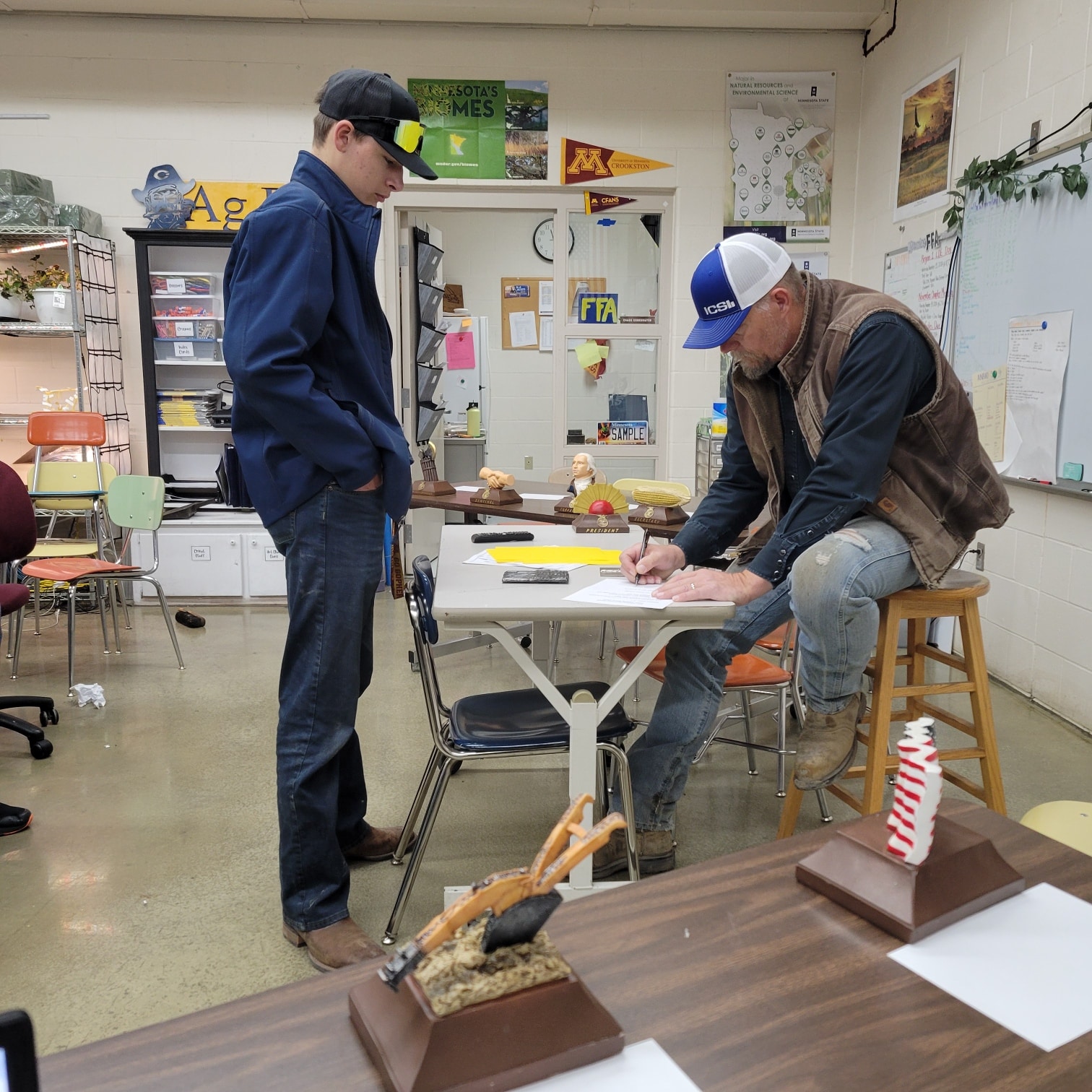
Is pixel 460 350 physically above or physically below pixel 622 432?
above

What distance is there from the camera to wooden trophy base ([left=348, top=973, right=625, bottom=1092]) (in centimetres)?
67

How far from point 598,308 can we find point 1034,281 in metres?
2.80

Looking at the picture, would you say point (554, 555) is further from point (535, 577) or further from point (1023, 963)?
point (1023, 963)

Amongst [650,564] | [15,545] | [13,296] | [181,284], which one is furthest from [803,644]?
A: [13,296]

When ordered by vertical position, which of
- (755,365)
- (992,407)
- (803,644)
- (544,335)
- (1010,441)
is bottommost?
(803,644)

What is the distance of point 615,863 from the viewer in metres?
2.21

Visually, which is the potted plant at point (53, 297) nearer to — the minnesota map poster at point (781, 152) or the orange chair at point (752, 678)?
the minnesota map poster at point (781, 152)

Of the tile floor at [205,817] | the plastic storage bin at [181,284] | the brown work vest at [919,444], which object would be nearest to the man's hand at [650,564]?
the brown work vest at [919,444]

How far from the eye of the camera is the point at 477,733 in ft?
6.51

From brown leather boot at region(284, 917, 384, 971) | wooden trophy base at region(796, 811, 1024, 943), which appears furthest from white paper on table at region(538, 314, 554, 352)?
wooden trophy base at region(796, 811, 1024, 943)

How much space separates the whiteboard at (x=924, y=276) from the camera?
14.1 ft

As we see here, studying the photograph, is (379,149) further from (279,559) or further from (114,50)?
(114,50)

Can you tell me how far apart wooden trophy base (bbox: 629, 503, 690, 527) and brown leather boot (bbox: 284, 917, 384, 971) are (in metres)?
1.70

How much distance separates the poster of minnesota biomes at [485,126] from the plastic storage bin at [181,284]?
1.47 metres
